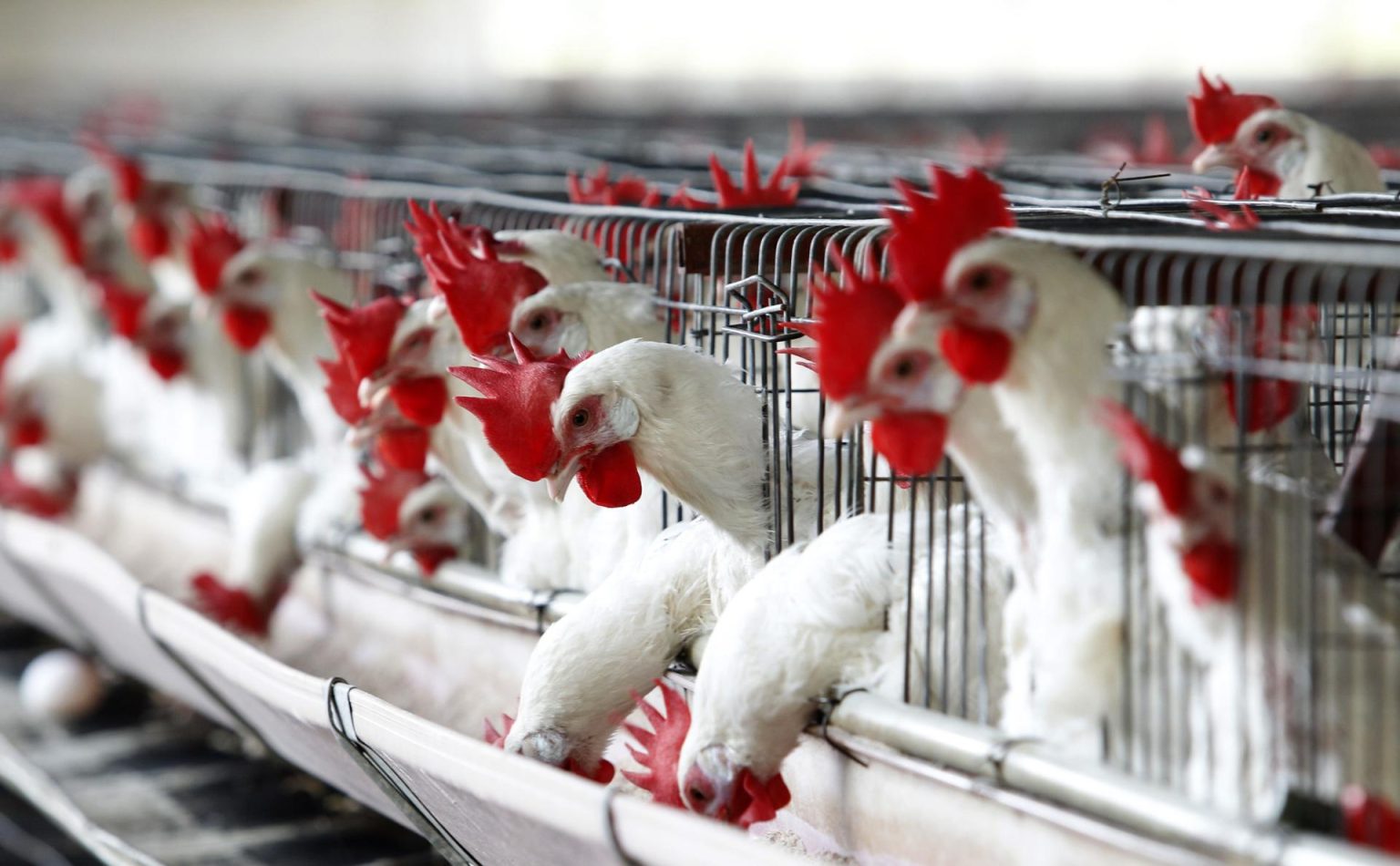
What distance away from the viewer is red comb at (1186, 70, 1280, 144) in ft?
6.88

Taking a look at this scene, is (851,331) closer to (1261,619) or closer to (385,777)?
(1261,619)

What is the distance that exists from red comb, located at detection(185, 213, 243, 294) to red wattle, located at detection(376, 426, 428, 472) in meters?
0.77

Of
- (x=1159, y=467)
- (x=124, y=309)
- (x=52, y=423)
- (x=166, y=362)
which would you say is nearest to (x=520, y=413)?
(x=1159, y=467)

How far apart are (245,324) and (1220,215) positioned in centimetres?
172

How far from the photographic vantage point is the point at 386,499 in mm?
2395

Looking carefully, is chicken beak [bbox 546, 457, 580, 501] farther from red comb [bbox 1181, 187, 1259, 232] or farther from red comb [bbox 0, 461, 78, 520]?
red comb [bbox 0, 461, 78, 520]

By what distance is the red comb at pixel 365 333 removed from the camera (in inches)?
82.4

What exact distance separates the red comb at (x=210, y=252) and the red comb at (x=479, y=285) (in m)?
0.97

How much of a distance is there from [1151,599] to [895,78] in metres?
7.88

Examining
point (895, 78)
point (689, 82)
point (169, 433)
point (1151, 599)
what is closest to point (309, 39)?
point (689, 82)

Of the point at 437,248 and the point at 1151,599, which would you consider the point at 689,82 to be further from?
the point at 1151,599

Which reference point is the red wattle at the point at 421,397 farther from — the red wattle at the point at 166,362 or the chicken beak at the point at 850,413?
the red wattle at the point at 166,362

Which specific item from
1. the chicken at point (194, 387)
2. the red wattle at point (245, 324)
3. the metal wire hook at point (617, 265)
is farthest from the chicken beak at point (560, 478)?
the chicken at point (194, 387)

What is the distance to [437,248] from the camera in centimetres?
202
